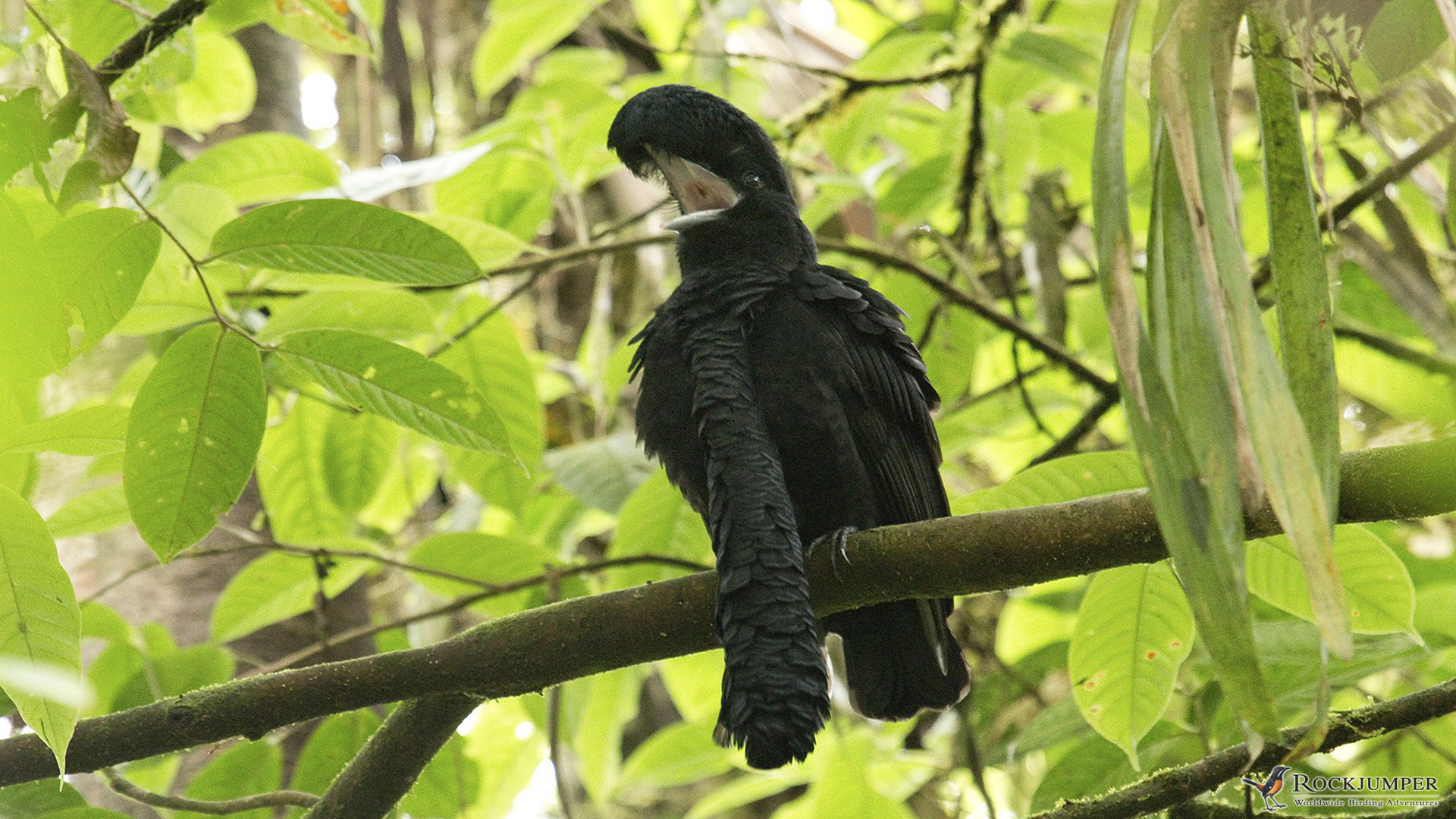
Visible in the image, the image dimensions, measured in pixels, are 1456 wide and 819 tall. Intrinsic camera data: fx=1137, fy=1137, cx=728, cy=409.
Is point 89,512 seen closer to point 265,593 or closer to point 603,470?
point 265,593

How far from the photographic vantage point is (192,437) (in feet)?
5.64

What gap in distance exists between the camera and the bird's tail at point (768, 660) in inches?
64.2

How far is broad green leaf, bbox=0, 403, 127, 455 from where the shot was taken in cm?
163

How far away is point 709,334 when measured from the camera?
2377 mm

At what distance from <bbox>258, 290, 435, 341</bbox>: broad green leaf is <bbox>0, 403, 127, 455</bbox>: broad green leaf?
1.81 ft

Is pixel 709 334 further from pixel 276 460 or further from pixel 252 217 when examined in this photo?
pixel 276 460

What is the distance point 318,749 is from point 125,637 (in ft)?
1.76

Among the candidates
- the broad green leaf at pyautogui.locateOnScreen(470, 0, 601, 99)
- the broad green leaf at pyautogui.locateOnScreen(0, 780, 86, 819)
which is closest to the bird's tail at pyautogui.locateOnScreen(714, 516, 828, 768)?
the broad green leaf at pyautogui.locateOnScreen(0, 780, 86, 819)

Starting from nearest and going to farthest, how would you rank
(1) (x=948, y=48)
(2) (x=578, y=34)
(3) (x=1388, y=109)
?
(3) (x=1388, y=109) < (1) (x=948, y=48) < (2) (x=578, y=34)

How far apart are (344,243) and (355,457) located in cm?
116

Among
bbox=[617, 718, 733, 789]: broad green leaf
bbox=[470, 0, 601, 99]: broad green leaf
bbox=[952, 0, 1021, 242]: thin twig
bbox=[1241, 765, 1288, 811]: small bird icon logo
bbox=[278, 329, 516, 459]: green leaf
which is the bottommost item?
bbox=[1241, 765, 1288, 811]: small bird icon logo

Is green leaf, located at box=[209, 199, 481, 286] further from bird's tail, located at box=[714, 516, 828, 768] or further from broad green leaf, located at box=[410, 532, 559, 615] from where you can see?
broad green leaf, located at box=[410, 532, 559, 615]

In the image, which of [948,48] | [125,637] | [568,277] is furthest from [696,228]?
[568,277]

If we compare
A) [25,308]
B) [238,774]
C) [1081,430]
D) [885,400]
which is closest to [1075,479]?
[885,400]
